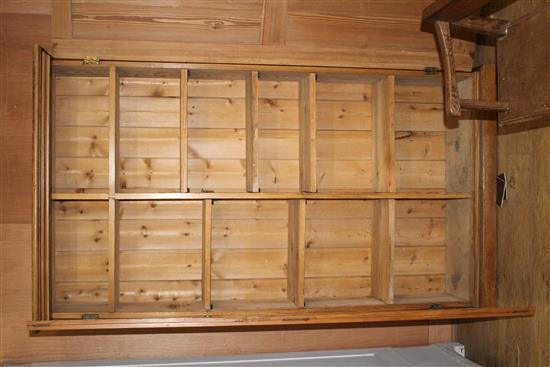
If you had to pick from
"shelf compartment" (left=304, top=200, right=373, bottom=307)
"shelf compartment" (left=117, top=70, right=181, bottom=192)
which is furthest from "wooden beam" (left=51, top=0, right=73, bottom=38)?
"shelf compartment" (left=304, top=200, right=373, bottom=307)

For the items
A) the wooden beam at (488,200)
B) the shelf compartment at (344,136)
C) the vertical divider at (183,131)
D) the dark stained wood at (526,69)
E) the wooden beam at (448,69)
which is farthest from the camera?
the shelf compartment at (344,136)

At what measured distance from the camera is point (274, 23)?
6.15ft

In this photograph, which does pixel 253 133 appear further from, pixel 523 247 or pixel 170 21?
pixel 523 247

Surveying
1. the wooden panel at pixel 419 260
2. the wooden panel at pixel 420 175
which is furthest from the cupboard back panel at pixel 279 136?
the wooden panel at pixel 419 260

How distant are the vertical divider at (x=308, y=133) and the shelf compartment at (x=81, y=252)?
0.84 meters

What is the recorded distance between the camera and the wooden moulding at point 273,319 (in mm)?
1724

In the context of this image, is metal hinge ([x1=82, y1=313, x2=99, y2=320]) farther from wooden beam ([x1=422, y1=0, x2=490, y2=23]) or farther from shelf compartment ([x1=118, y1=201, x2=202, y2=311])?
wooden beam ([x1=422, y1=0, x2=490, y2=23])

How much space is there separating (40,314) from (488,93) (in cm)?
186

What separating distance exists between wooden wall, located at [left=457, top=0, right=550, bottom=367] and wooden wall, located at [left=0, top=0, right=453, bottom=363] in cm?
68

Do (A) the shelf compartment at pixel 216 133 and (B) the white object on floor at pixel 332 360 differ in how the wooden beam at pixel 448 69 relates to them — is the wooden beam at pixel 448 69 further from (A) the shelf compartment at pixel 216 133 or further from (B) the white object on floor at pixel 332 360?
(B) the white object on floor at pixel 332 360

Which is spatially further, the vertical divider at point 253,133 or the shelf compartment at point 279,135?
the shelf compartment at point 279,135

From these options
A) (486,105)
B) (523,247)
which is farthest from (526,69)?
(523,247)

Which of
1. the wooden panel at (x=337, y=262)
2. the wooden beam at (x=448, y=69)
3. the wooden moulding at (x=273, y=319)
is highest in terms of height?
the wooden beam at (x=448, y=69)

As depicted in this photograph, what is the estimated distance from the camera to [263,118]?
2.12 metres
